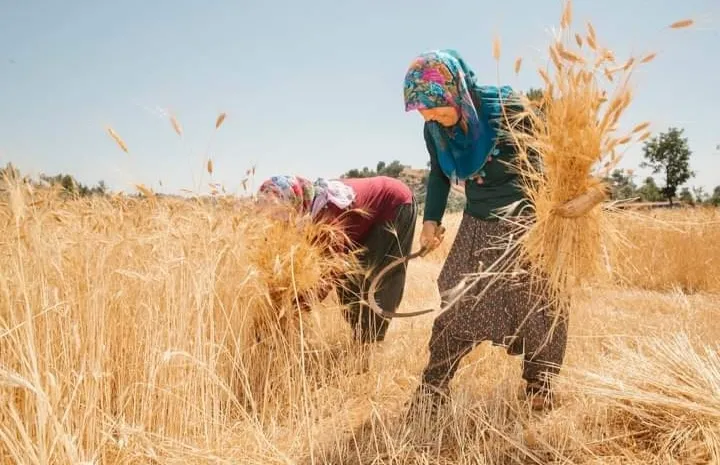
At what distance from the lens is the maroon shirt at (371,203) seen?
256 cm

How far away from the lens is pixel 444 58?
172cm

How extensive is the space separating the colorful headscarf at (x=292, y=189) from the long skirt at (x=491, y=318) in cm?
92

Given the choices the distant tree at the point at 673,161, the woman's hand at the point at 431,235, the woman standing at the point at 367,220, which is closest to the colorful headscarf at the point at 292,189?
the woman standing at the point at 367,220

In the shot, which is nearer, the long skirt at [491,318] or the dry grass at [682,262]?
the long skirt at [491,318]

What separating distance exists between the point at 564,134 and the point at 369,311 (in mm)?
1493

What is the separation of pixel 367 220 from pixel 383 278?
356 mm

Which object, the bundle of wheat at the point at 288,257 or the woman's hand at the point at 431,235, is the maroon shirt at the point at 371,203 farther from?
the woman's hand at the point at 431,235

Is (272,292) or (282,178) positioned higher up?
(282,178)

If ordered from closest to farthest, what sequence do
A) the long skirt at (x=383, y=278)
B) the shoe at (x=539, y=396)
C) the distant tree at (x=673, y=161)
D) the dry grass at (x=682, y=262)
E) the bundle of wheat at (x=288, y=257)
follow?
the shoe at (x=539, y=396), the bundle of wheat at (x=288, y=257), the long skirt at (x=383, y=278), the dry grass at (x=682, y=262), the distant tree at (x=673, y=161)

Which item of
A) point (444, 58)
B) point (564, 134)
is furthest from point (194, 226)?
point (564, 134)

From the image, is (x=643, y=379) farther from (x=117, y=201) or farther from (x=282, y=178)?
(x=117, y=201)

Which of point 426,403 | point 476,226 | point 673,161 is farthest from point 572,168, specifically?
point 673,161

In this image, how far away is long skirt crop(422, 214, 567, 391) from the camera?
1736mm

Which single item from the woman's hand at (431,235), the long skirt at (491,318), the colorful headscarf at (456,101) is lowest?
A: the long skirt at (491,318)
